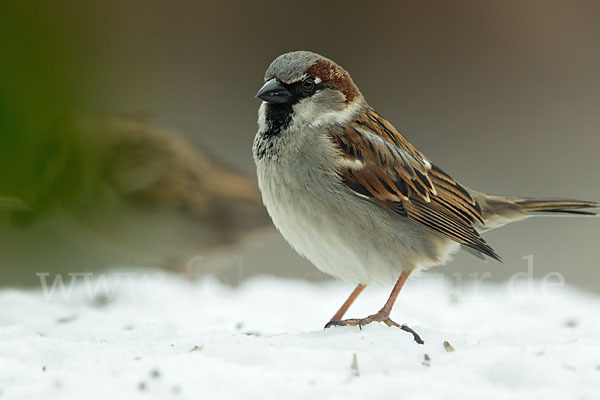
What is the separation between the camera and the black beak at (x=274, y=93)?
2.78 m

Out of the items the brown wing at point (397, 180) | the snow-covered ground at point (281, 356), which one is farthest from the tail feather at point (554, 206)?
the snow-covered ground at point (281, 356)

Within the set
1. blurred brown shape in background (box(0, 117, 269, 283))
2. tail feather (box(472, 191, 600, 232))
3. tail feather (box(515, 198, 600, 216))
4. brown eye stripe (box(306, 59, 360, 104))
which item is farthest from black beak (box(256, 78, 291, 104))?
blurred brown shape in background (box(0, 117, 269, 283))

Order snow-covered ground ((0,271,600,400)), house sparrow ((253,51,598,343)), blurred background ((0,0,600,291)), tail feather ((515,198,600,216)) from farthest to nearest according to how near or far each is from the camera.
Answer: blurred background ((0,0,600,291))
tail feather ((515,198,600,216))
house sparrow ((253,51,598,343))
snow-covered ground ((0,271,600,400))

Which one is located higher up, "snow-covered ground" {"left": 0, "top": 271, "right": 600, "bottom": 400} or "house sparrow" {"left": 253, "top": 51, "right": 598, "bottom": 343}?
"house sparrow" {"left": 253, "top": 51, "right": 598, "bottom": 343}

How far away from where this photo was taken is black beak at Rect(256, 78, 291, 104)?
9.12ft

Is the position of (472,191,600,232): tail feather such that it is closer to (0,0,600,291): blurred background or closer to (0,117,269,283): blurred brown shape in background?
(0,117,269,283): blurred brown shape in background

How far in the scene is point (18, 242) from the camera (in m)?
3.72

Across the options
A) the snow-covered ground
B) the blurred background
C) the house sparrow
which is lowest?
the snow-covered ground

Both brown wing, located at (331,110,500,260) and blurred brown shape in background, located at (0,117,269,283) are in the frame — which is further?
blurred brown shape in background, located at (0,117,269,283)

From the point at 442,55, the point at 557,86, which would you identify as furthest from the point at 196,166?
the point at 557,86

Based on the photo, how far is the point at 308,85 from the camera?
290 cm

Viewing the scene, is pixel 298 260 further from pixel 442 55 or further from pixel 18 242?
pixel 442 55

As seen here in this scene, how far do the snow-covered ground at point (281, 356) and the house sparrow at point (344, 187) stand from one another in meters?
0.37

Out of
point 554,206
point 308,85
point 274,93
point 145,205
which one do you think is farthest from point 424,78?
point 274,93
